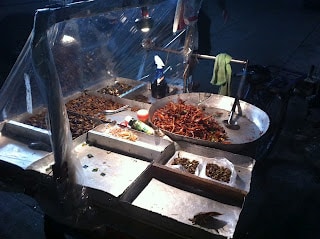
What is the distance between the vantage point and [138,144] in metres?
3.00

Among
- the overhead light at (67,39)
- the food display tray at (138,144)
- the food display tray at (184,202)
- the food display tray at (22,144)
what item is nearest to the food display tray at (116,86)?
the overhead light at (67,39)

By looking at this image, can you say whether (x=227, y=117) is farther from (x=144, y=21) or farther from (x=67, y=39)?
(x=67, y=39)

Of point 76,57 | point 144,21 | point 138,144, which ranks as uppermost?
point 144,21

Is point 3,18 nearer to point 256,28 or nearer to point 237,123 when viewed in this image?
point 237,123

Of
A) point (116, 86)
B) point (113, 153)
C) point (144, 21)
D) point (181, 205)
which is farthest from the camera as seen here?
point (116, 86)

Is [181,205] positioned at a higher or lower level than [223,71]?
lower

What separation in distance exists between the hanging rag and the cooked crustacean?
76 centimetres

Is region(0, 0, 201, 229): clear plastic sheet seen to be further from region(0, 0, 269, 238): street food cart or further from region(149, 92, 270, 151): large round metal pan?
region(149, 92, 270, 151): large round metal pan

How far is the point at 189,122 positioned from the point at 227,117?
0.67 m

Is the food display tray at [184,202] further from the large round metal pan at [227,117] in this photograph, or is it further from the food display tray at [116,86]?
the food display tray at [116,86]

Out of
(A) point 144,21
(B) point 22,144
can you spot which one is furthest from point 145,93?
(B) point 22,144

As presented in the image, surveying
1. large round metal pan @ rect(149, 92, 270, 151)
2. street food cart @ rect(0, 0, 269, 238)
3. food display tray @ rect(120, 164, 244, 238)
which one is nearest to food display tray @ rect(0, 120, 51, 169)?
street food cart @ rect(0, 0, 269, 238)

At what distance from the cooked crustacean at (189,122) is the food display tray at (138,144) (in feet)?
0.92

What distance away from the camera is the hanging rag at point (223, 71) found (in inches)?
160
